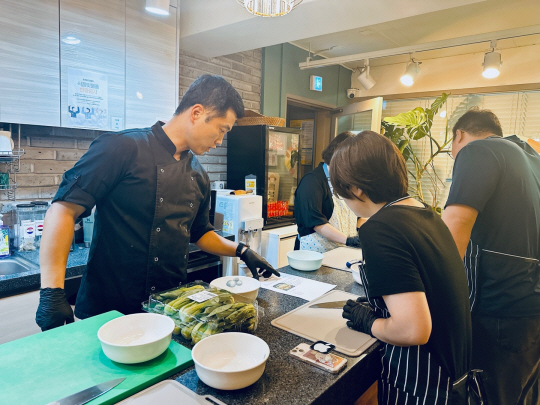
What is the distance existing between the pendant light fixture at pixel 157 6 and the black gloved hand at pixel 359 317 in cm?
219

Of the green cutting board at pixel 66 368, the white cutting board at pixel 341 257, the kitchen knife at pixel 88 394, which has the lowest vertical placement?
the white cutting board at pixel 341 257

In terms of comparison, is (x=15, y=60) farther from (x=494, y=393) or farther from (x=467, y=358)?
(x=494, y=393)

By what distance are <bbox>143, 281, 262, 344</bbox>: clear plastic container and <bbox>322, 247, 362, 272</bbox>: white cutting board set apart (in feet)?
2.77

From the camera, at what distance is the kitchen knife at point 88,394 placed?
0.71 m

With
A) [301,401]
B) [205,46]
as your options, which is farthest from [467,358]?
[205,46]

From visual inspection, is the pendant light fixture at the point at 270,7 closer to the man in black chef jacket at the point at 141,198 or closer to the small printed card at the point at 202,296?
the man in black chef jacket at the point at 141,198

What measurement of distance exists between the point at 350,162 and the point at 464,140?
1099 mm

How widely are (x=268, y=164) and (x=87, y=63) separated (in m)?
1.70

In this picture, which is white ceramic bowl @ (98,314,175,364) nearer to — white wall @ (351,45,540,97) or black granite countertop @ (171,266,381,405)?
black granite countertop @ (171,266,381,405)

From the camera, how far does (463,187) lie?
4.63 feet

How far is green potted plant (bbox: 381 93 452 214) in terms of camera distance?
13.4 ft

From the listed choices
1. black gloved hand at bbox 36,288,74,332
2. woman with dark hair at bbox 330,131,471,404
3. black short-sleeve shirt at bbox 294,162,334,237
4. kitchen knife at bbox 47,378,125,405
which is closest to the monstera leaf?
black short-sleeve shirt at bbox 294,162,334,237

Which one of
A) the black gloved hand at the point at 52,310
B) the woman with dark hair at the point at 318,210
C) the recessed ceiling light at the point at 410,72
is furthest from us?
the recessed ceiling light at the point at 410,72

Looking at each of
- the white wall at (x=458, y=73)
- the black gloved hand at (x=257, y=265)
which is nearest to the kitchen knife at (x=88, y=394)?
the black gloved hand at (x=257, y=265)
